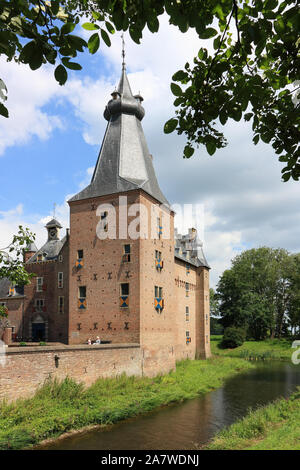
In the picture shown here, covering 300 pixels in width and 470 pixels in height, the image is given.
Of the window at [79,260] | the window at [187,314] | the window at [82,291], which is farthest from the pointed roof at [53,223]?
the window at [187,314]

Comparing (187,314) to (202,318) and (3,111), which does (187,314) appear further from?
(3,111)

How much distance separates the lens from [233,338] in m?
43.2

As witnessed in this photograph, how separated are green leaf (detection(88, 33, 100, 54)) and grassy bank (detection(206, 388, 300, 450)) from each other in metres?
9.18

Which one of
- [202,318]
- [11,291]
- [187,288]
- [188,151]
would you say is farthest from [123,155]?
[188,151]

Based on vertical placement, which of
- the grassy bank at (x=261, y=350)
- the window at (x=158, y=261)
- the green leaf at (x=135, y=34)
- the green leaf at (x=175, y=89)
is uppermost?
the window at (x=158, y=261)

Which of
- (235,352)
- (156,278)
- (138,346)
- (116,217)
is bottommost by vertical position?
(235,352)

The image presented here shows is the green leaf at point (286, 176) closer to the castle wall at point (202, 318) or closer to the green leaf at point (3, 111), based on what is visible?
the green leaf at point (3, 111)

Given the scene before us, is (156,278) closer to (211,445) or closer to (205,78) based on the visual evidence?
(211,445)

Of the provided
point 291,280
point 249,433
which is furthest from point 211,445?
point 291,280

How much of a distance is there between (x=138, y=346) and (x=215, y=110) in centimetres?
1883

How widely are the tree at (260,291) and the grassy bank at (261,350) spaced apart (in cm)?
282

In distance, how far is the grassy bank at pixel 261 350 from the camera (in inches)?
1545

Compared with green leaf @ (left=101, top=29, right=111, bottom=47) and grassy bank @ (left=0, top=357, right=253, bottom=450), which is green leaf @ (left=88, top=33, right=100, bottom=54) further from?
grassy bank @ (left=0, top=357, right=253, bottom=450)

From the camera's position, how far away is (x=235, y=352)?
1601 inches
